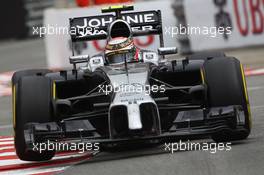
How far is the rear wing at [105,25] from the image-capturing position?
1106 cm

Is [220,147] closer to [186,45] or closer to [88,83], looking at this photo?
[88,83]

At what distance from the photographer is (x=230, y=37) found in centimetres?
2022

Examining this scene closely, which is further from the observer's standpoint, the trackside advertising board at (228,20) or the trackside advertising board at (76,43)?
the trackside advertising board at (76,43)

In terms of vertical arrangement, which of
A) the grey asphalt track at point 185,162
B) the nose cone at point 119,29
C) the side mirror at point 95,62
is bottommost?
the grey asphalt track at point 185,162

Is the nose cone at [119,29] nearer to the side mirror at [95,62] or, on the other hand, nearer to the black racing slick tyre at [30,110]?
the side mirror at [95,62]

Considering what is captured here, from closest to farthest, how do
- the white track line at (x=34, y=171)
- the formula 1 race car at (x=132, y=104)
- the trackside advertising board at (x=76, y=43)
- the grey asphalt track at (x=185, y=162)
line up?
the grey asphalt track at (x=185, y=162)
the white track line at (x=34, y=171)
the formula 1 race car at (x=132, y=104)
the trackside advertising board at (x=76, y=43)

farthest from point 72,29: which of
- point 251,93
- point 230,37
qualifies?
point 230,37

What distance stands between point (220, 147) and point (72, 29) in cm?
267

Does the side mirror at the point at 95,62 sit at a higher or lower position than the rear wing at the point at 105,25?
lower

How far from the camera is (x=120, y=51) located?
10.5m

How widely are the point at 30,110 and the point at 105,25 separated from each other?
2227mm

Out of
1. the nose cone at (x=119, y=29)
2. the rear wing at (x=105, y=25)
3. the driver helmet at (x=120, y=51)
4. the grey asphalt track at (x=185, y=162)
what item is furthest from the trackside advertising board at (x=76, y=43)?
the driver helmet at (x=120, y=51)

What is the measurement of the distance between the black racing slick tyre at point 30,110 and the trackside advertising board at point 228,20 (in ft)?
35.9

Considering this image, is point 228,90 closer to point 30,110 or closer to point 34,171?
point 30,110
